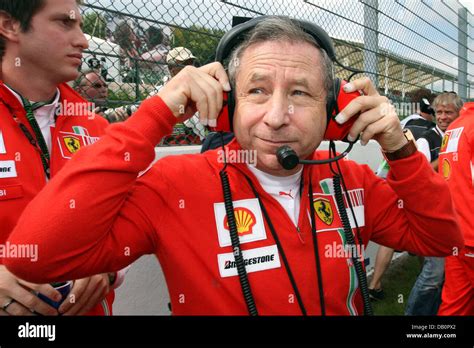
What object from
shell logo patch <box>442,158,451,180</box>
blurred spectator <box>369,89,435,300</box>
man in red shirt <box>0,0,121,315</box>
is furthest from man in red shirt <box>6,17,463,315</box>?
blurred spectator <box>369,89,435,300</box>

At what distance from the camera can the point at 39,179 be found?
1502 millimetres

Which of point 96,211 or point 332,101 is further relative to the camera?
point 332,101

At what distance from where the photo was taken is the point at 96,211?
1.15 meters

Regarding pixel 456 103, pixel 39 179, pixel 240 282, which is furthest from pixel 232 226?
pixel 456 103

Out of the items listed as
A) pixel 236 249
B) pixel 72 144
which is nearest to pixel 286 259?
pixel 236 249

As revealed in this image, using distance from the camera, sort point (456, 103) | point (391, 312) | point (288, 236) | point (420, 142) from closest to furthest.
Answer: point (288, 236) → point (391, 312) → point (420, 142) → point (456, 103)

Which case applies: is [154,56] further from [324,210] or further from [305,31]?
[324,210]

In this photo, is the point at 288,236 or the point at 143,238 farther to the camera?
the point at 288,236

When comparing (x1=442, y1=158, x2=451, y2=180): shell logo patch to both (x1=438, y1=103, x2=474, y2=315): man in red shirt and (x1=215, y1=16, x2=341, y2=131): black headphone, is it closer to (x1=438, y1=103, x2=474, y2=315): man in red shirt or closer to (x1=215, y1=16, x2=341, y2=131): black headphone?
(x1=438, y1=103, x2=474, y2=315): man in red shirt

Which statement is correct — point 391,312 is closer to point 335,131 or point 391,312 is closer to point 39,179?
point 335,131

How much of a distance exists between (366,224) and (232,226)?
21.8 inches

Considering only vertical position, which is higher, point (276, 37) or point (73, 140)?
point (276, 37)

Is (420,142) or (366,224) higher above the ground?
(420,142)

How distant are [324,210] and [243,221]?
0.30m
